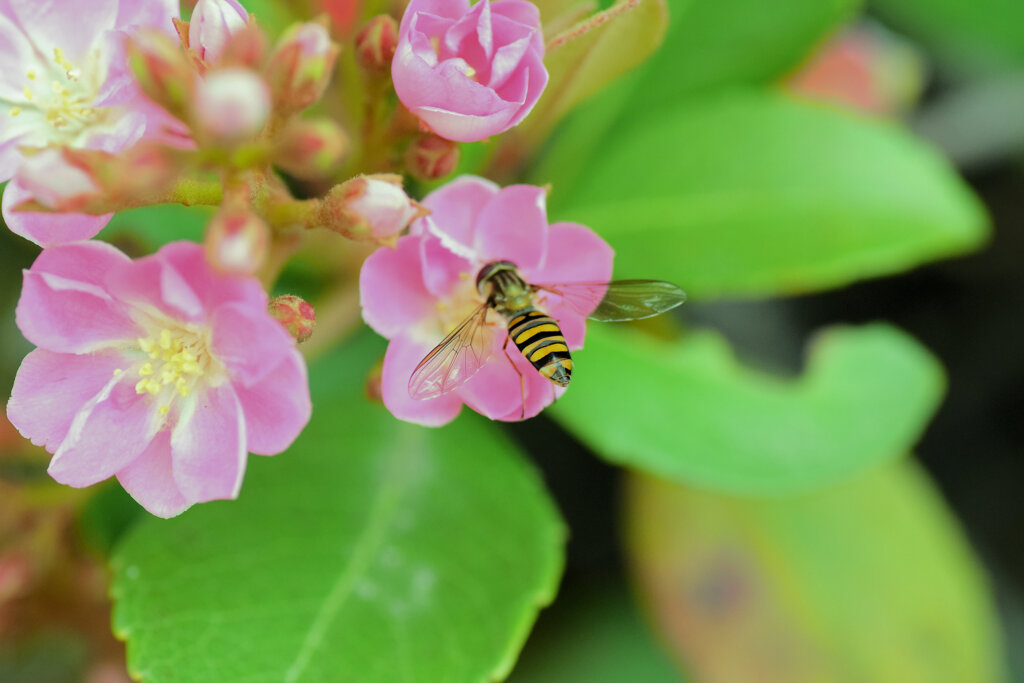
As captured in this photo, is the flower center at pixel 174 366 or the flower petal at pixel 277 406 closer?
the flower petal at pixel 277 406

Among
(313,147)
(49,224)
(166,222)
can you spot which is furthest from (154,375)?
(166,222)

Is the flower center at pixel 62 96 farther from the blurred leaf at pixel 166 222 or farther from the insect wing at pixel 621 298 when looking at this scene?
the insect wing at pixel 621 298

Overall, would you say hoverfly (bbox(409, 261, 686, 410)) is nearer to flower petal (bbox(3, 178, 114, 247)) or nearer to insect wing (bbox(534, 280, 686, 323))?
insect wing (bbox(534, 280, 686, 323))

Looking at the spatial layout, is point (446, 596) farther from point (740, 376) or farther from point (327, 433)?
point (740, 376)

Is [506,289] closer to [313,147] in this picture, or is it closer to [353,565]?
[313,147]

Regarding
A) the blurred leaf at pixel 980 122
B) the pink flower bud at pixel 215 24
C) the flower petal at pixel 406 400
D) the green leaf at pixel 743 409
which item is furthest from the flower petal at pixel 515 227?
the blurred leaf at pixel 980 122

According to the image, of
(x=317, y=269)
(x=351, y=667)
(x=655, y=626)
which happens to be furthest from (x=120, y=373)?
(x=655, y=626)
